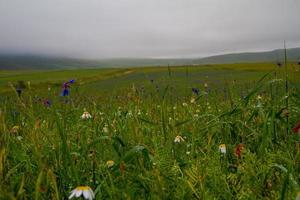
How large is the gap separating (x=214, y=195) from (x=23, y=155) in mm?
1370

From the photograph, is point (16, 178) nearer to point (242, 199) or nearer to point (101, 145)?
point (101, 145)

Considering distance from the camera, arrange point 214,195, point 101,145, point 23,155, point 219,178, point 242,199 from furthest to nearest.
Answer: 1. point 101,145
2. point 23,155
3. point 219,178
4. point 214,195
5. point 242,199

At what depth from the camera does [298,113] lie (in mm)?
3418

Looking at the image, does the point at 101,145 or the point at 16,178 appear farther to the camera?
the point at 101,145

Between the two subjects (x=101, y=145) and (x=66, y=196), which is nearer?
(x=66, y=196)

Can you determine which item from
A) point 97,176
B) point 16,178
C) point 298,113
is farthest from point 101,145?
point 298,113

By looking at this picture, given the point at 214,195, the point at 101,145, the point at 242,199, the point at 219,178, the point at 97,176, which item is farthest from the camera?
the point at 101,145

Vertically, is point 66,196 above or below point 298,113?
below

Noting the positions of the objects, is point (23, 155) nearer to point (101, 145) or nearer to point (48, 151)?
point (48, 151)

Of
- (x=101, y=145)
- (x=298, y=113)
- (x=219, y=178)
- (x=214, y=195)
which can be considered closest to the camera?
(x=214, y=195)

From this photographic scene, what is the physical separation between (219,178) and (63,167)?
97 cm

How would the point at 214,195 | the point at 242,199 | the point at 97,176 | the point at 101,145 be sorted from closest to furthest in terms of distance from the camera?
the point at 242,199
the point at 214,195
the point at 97,176
the point at 101,145

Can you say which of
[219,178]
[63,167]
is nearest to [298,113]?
[219,178]

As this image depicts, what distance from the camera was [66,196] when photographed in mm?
2170
